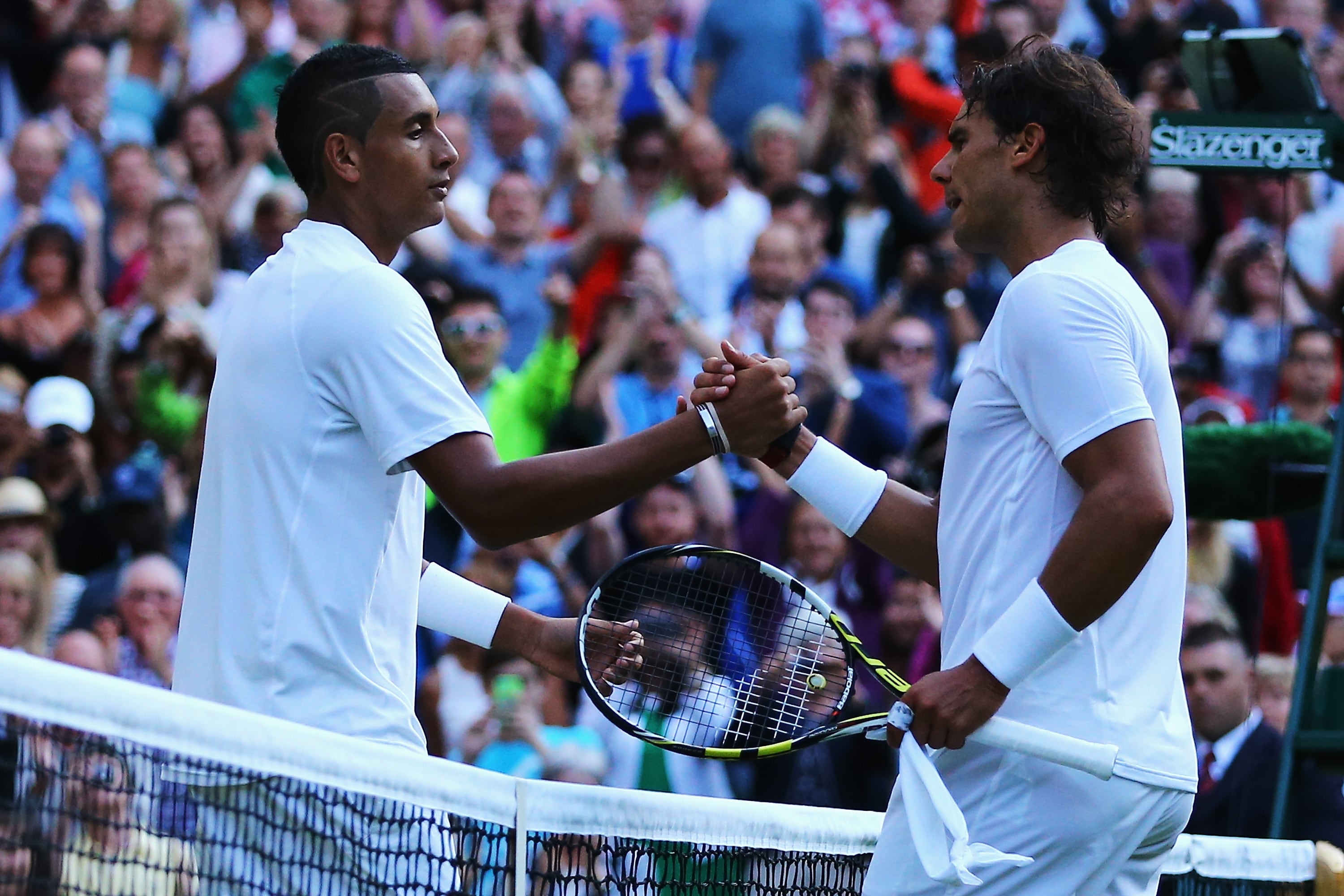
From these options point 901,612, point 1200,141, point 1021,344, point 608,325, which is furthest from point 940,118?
point 1021,344

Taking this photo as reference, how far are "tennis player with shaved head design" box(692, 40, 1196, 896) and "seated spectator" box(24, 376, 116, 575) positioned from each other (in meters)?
5.38

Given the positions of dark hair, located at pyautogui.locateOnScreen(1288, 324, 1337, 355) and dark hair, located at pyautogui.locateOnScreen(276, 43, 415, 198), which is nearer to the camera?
dark hair, located at pyautogui.locateOnScreen(276, 43, 415, 198)

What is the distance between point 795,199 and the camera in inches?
380

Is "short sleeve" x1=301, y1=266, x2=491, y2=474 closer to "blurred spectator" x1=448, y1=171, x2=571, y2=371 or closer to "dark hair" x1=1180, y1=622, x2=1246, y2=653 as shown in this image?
"dark hair" x1=1180, y1=622, x2=1246, y2=653

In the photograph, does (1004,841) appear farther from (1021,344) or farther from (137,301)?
(137,301)

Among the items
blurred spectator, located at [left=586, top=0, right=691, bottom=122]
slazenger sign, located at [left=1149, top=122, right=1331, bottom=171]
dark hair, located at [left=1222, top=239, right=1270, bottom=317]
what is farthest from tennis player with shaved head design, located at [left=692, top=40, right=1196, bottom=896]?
blurred spectator, located at [left=586, top=0, right=691, bottom=122]

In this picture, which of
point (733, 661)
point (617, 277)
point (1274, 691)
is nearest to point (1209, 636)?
point (1274, 691)

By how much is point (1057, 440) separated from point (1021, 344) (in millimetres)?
192

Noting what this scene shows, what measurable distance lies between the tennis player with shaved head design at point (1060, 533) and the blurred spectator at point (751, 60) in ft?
25.7

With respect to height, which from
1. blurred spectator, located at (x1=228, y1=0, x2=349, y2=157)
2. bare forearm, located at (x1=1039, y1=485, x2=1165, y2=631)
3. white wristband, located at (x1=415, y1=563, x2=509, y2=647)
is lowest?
bare forearm, located at (x1=1039, y1=485, x2=1165, y2=631)

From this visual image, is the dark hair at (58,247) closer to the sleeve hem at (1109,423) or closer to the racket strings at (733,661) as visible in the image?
the racket strings at (733,661)

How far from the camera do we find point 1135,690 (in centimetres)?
308

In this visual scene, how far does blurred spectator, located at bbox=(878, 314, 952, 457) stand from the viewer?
8.52 meters

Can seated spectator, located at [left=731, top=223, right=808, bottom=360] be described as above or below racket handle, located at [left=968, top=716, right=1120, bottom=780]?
above
